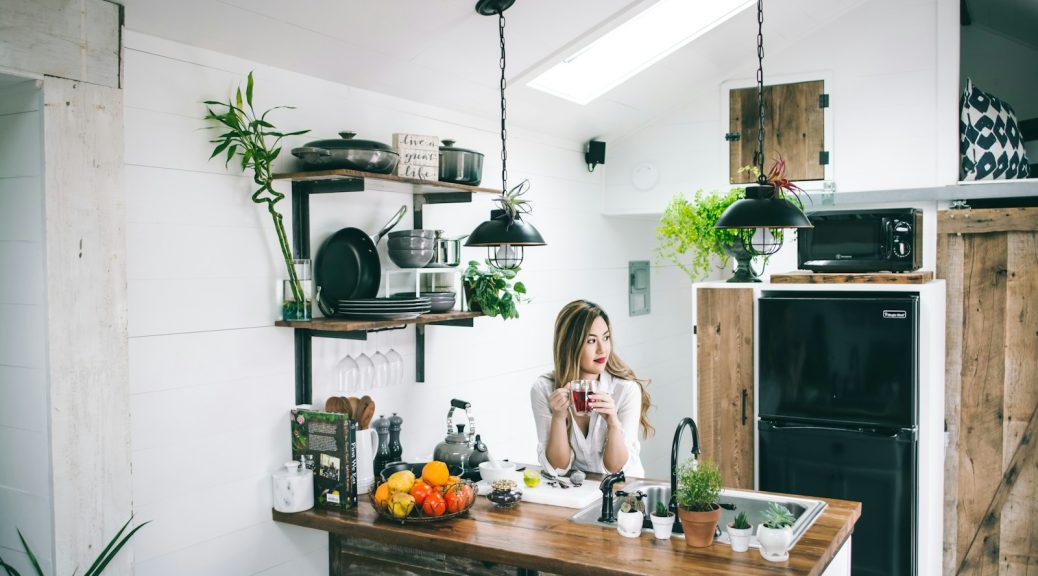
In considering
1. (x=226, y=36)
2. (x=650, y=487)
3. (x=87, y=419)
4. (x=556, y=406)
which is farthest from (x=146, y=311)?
(x=650, y=487)

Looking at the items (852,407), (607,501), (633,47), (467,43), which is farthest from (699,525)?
(633,47)

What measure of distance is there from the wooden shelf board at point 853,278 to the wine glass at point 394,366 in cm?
183

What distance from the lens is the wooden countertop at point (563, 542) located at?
2221 mm

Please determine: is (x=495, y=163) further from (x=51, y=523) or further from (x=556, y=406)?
(x=51, y=523)

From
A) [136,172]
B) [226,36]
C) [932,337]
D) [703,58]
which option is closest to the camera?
[136,172]

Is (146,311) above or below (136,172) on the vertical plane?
below

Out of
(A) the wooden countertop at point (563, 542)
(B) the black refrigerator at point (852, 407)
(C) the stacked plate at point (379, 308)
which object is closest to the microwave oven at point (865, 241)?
(B) the black refrigerator at point (852, 407)

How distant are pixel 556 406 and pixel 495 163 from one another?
141cm

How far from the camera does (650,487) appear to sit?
2.92m

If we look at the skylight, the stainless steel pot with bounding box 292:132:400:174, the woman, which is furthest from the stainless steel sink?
the skylight

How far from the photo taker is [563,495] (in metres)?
2.81

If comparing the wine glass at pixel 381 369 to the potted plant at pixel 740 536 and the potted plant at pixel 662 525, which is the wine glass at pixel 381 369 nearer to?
the potted plant at pixel 662 525

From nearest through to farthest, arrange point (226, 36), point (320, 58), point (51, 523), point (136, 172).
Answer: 1. point (51, 523)
2. point (136, 172)
3. point (226, 36)
4. point (320, 58)

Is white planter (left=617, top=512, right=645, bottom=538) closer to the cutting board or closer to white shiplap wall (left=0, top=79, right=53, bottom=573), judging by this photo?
the cutting board
